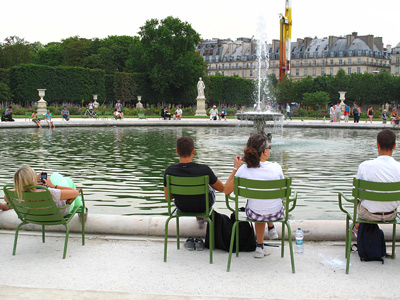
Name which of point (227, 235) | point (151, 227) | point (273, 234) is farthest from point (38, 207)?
point (273, 234)

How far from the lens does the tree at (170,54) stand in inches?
2026

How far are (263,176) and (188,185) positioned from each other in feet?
2.22

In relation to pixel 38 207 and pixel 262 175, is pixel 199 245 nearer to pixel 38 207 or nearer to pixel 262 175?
pixel 262 175

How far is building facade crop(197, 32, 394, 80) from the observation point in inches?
3901

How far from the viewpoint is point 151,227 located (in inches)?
207

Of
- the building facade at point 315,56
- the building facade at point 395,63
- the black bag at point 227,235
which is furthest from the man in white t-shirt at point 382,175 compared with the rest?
the building facade at point 395,63

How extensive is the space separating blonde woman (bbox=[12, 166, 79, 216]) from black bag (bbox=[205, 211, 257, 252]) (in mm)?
1330

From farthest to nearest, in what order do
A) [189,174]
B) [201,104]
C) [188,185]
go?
1. [201,104]
2. [189,174]
3. [188,185]

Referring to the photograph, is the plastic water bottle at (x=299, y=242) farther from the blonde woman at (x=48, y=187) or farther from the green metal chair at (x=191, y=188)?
the blonde woman at (x=48, y=187)

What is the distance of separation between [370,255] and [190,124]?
987 inches

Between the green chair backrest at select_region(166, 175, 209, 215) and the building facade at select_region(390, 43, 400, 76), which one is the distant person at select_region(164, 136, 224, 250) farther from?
the building facade at select_region(390, 43, 400, 76)

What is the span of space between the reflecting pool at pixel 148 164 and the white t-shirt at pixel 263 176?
2478 millimetres

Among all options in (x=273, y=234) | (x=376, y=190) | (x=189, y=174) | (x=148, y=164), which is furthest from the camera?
(x=148, y=164)

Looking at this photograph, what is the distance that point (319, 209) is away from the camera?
748 centimetres
